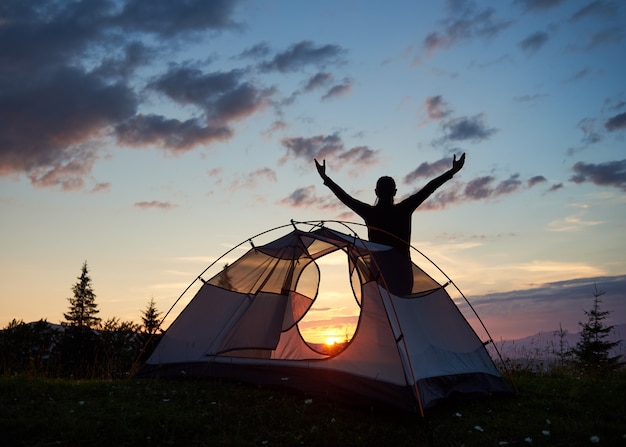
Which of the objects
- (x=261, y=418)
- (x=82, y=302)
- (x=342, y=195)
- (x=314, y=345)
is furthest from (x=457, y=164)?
(x=82, y=302)

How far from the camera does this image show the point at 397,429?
7.17 m

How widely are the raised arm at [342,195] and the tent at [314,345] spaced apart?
0.40m

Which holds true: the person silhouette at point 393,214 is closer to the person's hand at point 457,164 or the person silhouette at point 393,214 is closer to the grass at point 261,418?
the person's hand at point 457,164

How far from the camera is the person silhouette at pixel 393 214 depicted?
30.2ft

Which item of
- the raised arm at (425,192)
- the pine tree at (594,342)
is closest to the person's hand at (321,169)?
the raised arm at (425,192)

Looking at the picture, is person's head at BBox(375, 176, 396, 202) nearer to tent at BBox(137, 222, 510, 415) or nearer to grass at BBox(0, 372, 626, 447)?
tent at BBox(137, 222, 510, 415)

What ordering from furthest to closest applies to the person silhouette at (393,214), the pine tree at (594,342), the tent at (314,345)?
the pine tree at (594,342) → the person silhouette at (393,214) → the tent at (314,345)

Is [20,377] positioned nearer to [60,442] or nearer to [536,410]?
[60,442]

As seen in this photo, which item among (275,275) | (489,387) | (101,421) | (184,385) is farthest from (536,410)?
(101,421)

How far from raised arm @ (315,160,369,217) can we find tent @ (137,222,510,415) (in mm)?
398

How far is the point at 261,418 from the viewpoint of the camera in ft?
24.0

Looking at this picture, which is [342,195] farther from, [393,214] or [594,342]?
[594,342]

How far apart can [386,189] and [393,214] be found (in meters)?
0.47

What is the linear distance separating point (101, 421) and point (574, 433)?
235 inches
